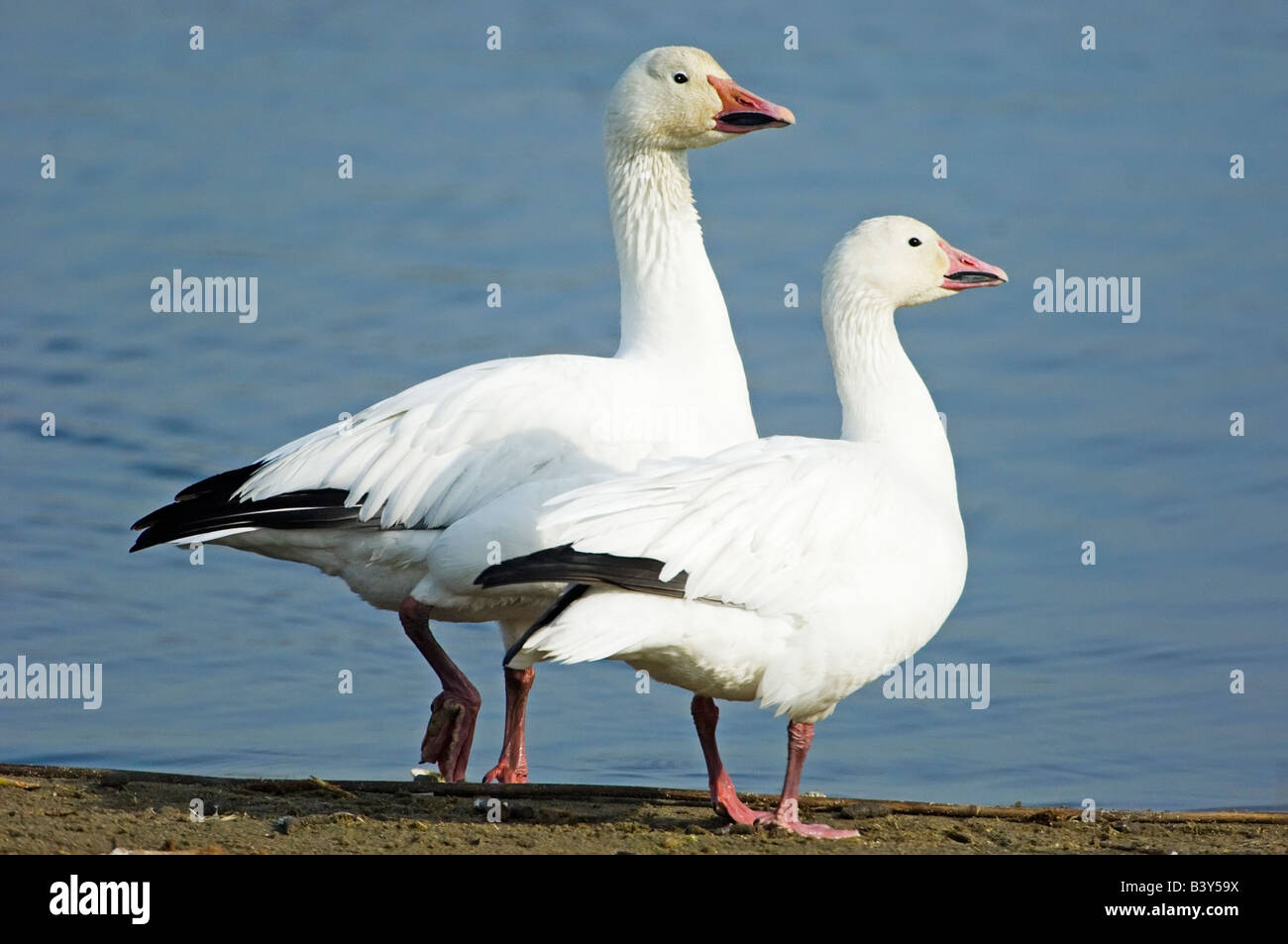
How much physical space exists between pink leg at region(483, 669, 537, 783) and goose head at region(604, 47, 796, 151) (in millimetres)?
2705

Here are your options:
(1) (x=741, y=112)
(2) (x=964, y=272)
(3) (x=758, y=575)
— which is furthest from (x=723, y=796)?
(1) (x=741, y=112)

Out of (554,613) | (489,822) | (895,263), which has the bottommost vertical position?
(489,822)

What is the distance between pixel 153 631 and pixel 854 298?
17.2ft

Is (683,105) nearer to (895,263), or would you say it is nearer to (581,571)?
(895,263)

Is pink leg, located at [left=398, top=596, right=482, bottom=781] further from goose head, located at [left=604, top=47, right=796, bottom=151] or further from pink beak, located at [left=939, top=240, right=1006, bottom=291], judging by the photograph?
pink beak, located at [left=939, top=240, right=1006, bottom=291]

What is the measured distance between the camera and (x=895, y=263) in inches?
298

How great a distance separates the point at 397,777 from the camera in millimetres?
8852

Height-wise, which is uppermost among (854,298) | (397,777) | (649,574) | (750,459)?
(854,298)

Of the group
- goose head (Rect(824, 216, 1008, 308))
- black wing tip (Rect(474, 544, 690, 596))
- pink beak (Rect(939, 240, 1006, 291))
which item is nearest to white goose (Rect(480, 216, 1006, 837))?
black wing tip (Rect(474, 544, 690, 596))

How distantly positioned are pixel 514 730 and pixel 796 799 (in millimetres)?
1815

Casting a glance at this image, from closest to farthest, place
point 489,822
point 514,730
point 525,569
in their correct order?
point 525,569, point 489,822, point 514,730
